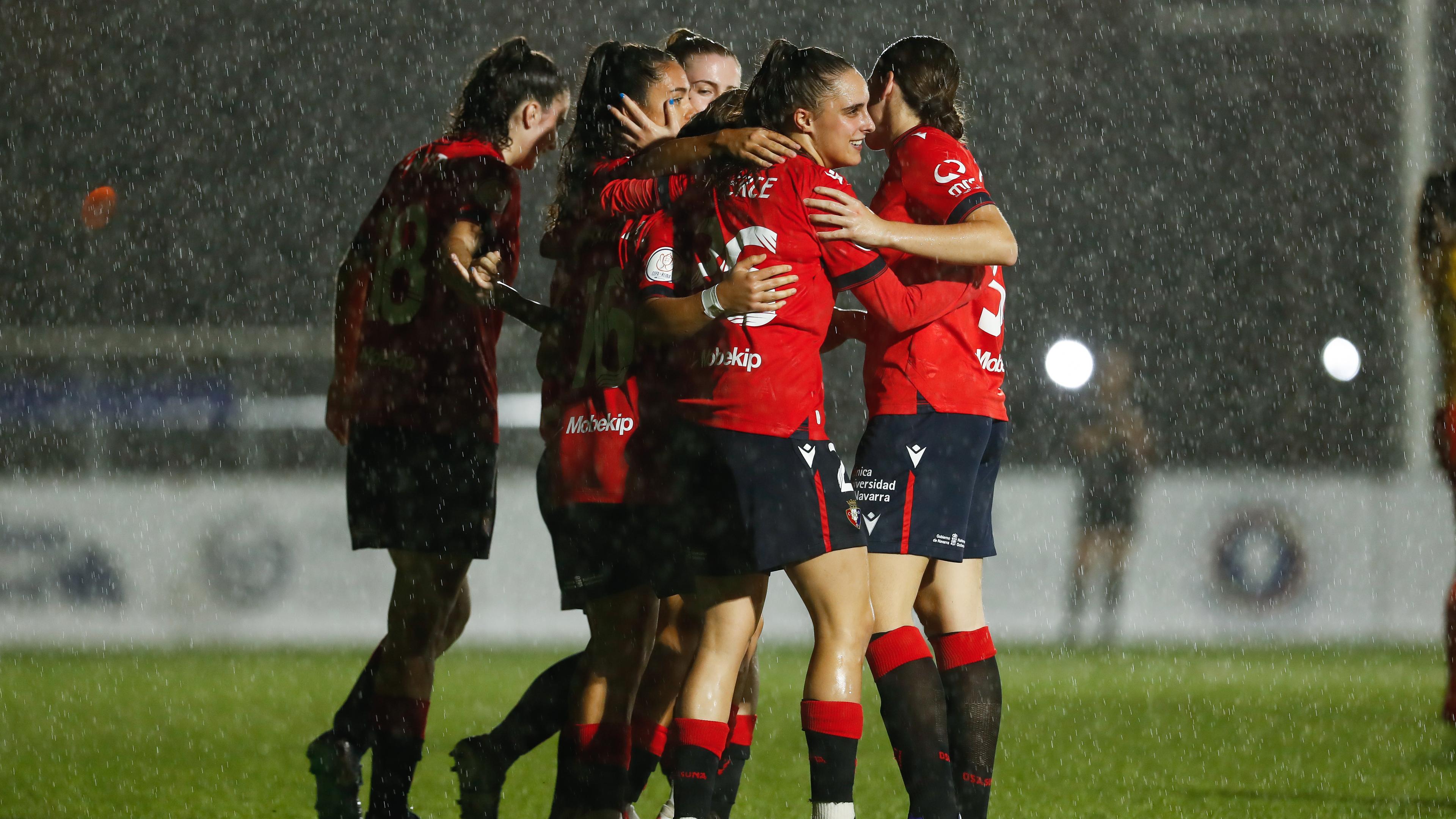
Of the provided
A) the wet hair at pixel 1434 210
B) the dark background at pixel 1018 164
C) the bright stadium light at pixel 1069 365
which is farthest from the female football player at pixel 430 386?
the dark background at pixel 1018 164

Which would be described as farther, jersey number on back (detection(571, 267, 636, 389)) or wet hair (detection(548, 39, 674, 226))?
wet hair (detection(548, 39, 674, 226))

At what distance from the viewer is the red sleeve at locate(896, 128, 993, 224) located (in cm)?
308

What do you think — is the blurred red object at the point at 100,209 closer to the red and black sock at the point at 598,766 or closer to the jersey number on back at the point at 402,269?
the jersey number on back at the point at 402,269

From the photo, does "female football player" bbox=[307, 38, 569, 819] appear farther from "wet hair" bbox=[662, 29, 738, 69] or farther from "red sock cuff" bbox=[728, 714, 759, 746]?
"red sock cuff" bbox=[728, 714, 759, 746]

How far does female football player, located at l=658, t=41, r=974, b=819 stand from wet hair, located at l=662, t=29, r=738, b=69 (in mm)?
894

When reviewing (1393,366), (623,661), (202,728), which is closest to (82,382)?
(202,728)

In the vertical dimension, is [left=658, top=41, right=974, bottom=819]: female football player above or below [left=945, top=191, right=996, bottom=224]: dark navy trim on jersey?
below

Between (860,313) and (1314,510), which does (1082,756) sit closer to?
(860,313)

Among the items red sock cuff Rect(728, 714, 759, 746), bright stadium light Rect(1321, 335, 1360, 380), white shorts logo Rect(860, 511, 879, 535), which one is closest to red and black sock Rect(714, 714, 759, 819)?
red sock cuff Rect(728, 714, 759, 746)

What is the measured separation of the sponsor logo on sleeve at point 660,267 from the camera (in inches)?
119

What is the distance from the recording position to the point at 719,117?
322 cm

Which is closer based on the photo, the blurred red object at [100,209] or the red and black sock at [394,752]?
the red and black sock at [394,752]

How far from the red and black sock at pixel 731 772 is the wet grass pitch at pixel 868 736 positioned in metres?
0.65

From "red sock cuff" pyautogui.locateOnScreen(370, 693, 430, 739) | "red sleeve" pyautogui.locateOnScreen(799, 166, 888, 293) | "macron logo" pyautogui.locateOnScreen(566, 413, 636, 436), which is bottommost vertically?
"red sock cuff" pyautogui.locateOnScreen(370, 693, 430, 739)
